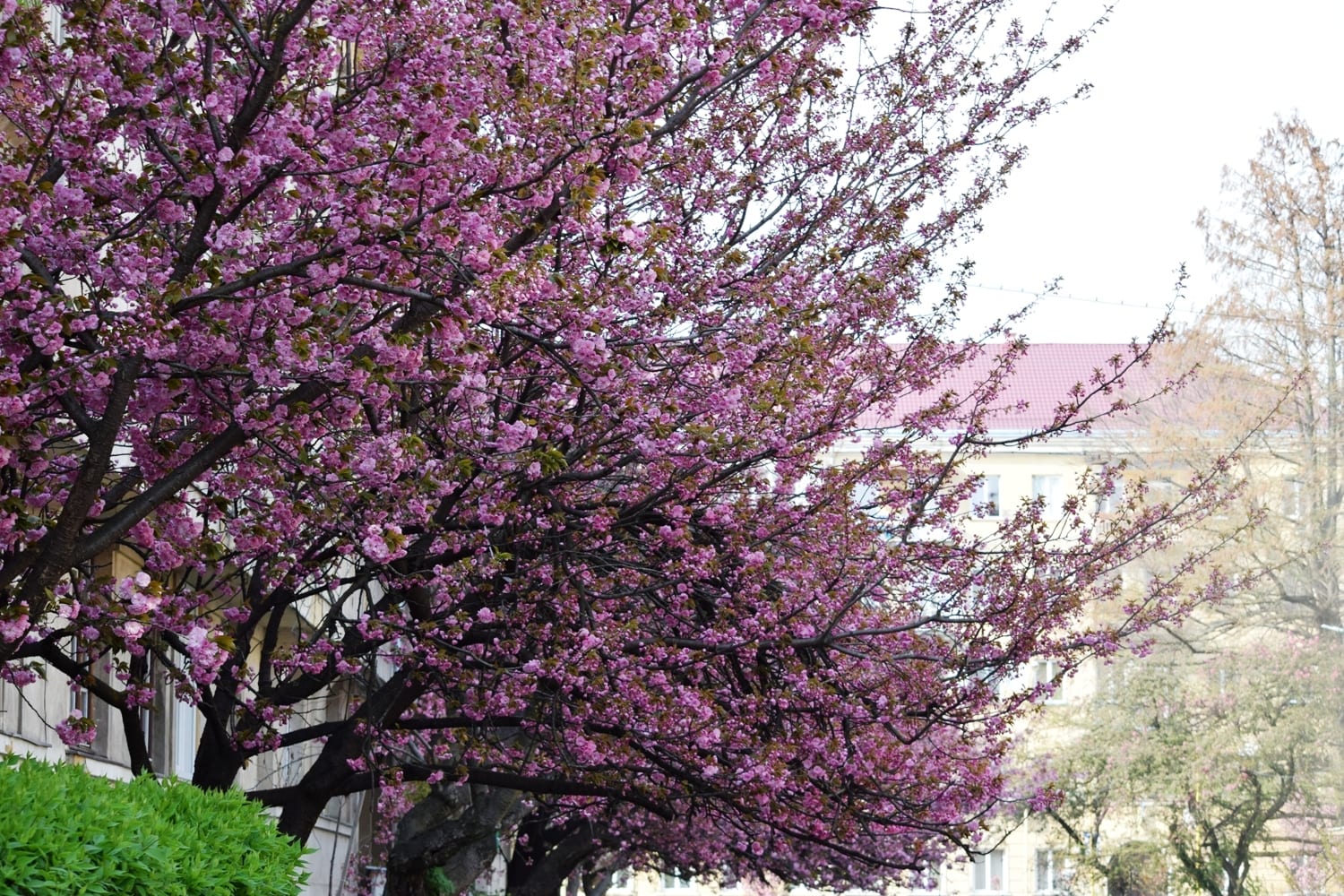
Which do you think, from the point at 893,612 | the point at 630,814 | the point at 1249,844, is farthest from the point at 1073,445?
the point at 893,612

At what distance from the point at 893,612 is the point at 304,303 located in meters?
6.97

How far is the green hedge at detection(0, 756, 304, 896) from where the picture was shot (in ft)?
15.7

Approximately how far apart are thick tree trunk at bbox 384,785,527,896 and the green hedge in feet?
34.8

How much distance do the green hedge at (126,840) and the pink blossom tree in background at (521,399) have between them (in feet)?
2.16

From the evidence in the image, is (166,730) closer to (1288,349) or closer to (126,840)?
(126,840)

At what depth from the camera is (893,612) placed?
13.2 meters

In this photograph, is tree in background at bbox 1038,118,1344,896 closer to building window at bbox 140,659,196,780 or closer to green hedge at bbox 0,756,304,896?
building window at bbox 140,659,196,780

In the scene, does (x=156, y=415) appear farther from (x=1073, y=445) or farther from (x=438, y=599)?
(x=1073, y=445)

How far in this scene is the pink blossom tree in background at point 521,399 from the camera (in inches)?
283

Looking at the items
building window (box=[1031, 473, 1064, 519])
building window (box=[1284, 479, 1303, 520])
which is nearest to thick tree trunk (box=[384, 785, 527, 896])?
building window (box=[1284, 479, 1303, 520])

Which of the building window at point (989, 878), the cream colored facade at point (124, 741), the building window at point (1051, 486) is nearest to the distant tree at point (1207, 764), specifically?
the cream colored facade at point (124, 741)

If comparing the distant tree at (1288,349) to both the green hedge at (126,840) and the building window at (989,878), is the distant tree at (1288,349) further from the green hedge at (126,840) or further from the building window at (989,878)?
the green hedge at (126,840)

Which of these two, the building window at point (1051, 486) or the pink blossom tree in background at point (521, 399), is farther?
the building window at point (1051, 486)

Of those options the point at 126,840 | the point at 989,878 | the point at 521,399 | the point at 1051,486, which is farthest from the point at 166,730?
the point at 1051,486
